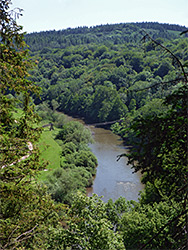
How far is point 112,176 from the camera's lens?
1181 inches

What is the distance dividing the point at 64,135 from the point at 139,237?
26.7 metres

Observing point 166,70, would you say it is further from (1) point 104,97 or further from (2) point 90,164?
(2) point 90,164

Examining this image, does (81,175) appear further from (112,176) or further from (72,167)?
(112,176)

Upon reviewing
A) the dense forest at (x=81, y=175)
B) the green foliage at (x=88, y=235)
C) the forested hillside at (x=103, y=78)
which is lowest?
the green foliage at (x=88, y=235)

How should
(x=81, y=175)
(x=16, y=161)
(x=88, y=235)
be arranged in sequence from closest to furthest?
(x=16, y=161) < (x=88, y=235) < (x=81, y=175)

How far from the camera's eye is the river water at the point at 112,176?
2597 cm

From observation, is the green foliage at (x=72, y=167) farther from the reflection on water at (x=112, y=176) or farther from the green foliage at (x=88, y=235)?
the green foliage at (x=88, y=235)

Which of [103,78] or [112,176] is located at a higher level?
[103,78]

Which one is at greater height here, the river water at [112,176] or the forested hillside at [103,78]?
the forested hillside at [103,78]

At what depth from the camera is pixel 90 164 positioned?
3164 centimetres

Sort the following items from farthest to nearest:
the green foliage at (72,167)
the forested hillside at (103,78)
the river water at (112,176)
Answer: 1. the forested hillside at (103,78)
2. the river water at (112,176)
3. the green foliage at (72,167)

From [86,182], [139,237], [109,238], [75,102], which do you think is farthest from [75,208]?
[75,102]

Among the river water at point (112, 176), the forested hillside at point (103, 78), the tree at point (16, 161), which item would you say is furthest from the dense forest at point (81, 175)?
the forested hillside at point (103, 78)

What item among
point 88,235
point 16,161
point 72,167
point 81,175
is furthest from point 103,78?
point 16,161
